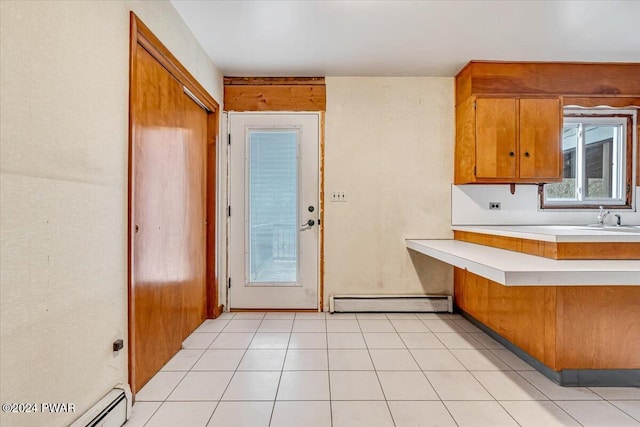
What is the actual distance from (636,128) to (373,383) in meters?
3.69

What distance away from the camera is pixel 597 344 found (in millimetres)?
1925

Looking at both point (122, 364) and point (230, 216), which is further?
point (230, 216)

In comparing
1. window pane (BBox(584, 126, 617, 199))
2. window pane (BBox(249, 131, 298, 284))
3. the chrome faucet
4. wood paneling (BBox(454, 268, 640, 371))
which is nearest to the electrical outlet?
window pane (BBox(249, 131, 298, 284))

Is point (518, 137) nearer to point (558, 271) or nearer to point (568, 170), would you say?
point (568, 170)

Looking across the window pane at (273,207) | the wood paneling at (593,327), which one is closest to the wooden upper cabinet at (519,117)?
the wood paneling at (593,327)

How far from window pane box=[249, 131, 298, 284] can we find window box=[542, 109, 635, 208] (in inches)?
102

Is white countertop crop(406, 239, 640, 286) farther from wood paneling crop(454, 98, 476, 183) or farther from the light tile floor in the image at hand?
wood paneling crop(454, 98, 476, 183)

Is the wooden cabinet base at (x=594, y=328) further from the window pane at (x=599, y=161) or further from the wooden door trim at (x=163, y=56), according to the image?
the wooden door trim at (x=163, y=56)

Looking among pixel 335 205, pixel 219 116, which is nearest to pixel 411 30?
pixel 335 205

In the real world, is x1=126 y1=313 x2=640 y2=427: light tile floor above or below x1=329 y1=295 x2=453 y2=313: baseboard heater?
below

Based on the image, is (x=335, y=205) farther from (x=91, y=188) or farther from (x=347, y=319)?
(x=91, y=188)

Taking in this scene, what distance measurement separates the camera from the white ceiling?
220cm

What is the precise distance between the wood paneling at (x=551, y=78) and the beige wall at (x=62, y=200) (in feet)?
9.21

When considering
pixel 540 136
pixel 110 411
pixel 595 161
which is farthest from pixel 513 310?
pixel 110 411
